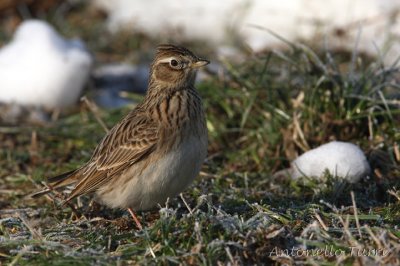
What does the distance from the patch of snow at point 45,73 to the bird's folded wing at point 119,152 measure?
3.17 m

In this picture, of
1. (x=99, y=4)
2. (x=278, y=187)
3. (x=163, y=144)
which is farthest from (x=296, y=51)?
Answer: (x=99, y=4)

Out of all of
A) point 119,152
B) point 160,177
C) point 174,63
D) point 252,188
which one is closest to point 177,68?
point 174,63

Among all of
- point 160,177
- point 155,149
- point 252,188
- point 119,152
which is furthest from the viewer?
point 252,188

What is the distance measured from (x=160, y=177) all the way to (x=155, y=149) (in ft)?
0.76

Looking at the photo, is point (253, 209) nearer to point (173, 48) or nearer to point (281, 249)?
point (281, 249)

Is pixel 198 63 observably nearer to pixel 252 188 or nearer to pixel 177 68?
pixel 177 68

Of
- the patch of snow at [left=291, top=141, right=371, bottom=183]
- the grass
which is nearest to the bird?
the grass

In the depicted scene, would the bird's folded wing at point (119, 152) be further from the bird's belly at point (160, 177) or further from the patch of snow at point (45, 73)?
the patch of snow at point (45, 73)

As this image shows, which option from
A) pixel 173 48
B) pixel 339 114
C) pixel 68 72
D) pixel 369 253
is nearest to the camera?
pixel 369 253

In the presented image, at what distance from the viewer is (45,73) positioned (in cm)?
915

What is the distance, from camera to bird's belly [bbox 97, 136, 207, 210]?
5438 millimetres

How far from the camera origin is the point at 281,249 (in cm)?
469

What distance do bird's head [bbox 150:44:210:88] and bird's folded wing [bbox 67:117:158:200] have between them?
1.33ft

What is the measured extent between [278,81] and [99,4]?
4.92m
